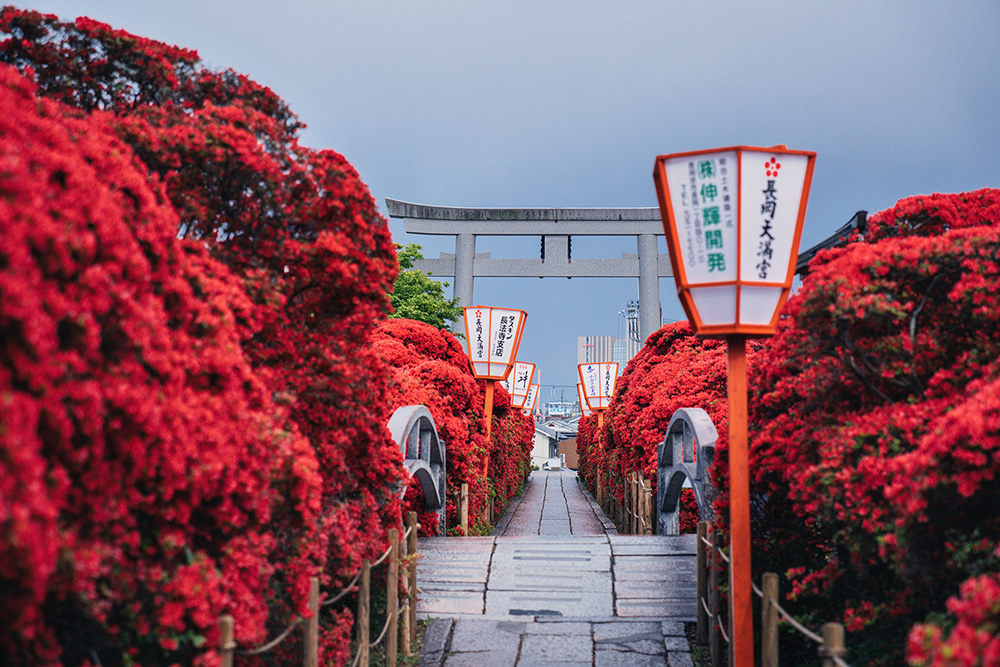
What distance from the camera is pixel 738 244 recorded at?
387 centimetres

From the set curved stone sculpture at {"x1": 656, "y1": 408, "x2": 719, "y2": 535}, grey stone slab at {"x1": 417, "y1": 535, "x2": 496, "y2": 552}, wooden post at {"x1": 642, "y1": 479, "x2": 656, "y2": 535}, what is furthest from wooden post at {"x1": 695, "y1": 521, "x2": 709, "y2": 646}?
wooden post at {"x1": 642, "y1": 479, "x2": 656, "y2": 535}

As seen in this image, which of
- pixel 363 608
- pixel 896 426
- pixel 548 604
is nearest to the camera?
pixel 896 426

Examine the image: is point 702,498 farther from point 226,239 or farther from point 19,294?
point 19,294

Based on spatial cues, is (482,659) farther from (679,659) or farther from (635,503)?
(635,503)

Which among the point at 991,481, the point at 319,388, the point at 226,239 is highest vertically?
the point at 226,239

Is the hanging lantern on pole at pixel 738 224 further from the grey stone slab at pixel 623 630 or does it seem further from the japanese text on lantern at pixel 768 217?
the grey stone slab at pixel 623 630

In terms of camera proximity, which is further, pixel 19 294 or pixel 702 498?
pixel 702 498

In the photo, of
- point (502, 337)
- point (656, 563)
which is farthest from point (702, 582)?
point (502, 337)

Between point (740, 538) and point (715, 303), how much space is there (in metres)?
1.36

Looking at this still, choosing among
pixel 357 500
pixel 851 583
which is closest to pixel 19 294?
pixel 357 500

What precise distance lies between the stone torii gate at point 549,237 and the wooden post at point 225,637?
17.2 metres

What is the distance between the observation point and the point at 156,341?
2.16 metres

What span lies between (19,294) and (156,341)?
2.00 feet

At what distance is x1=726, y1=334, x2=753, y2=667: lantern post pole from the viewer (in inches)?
152
